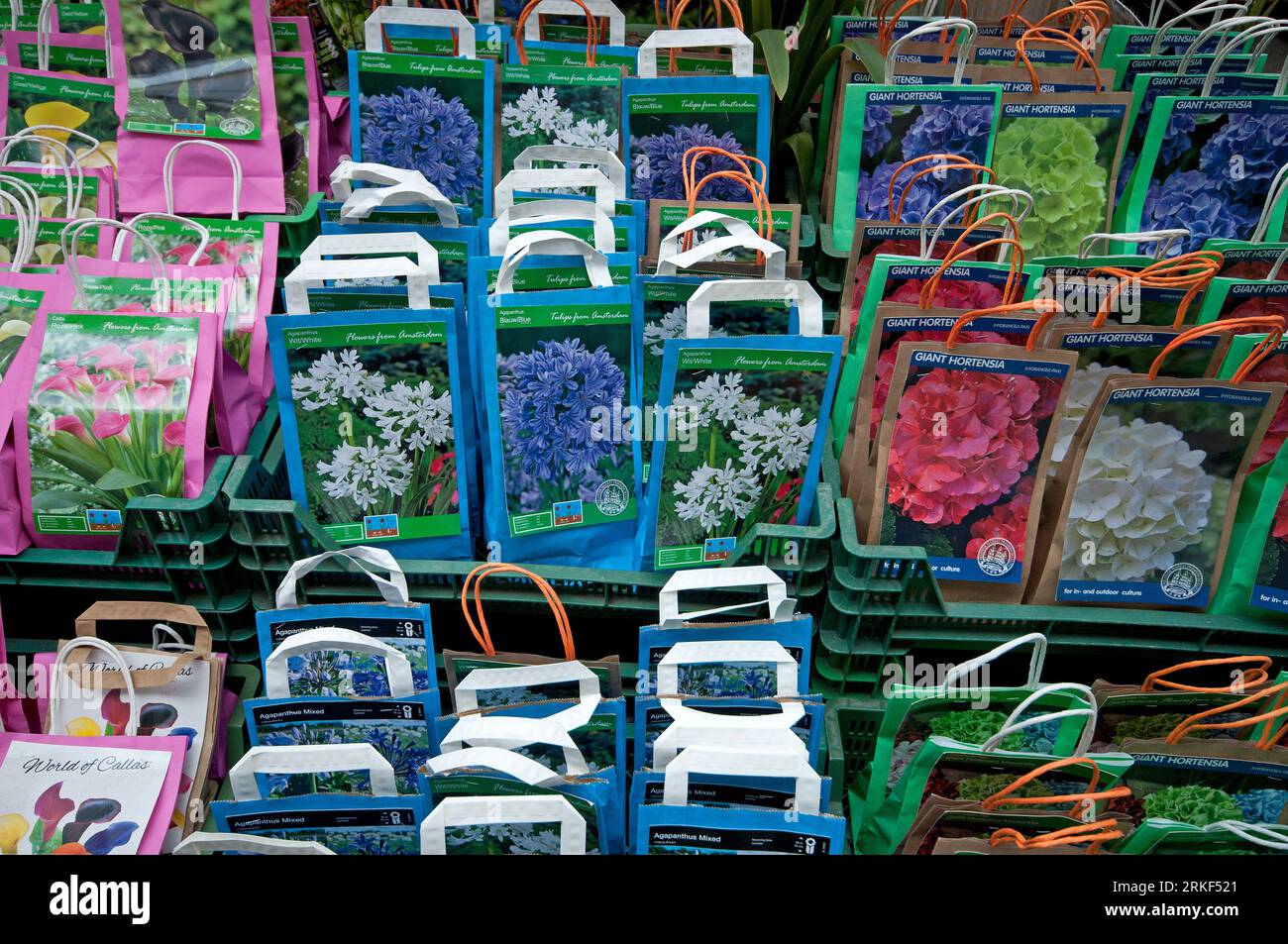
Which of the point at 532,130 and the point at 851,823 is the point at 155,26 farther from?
the point at 851,823

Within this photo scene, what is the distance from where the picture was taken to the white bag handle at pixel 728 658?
1.69m

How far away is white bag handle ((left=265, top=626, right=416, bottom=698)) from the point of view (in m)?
1.65

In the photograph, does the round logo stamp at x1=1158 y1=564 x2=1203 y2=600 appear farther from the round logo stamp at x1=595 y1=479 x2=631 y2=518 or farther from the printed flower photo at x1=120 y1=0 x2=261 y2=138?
the printed flower photo at x1=120 y1=0 x2=261 y2=138

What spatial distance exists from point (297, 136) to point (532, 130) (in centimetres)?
64

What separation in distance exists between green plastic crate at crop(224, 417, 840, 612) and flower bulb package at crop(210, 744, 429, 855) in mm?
385

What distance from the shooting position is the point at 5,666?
1.89 meters

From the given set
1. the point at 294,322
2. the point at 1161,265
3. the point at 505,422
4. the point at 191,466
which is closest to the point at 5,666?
the point at 191,466

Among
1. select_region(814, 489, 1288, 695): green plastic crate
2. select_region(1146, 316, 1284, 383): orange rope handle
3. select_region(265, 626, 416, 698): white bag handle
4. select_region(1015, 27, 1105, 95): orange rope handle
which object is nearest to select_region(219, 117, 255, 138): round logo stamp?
select_region(265, 626, 416, 698): white bag handle

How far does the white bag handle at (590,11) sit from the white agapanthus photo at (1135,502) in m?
1.47

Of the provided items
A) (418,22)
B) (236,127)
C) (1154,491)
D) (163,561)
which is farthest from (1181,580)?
(236,127)

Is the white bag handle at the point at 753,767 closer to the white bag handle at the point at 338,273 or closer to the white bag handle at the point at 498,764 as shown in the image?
the white bag handle at the point at 498,764

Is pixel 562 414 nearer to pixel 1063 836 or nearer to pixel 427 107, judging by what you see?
pixel 427 107

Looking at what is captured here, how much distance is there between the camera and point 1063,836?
61.4 inches
